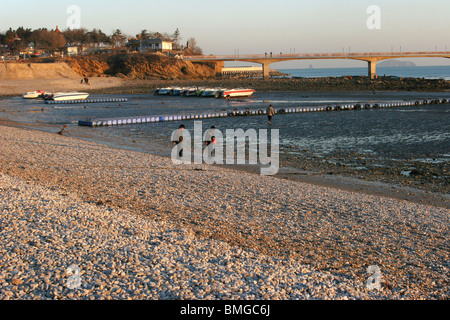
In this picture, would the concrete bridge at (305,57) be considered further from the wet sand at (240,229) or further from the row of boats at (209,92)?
the wet sand at (240,229)

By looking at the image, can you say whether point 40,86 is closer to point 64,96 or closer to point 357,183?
point 64,96

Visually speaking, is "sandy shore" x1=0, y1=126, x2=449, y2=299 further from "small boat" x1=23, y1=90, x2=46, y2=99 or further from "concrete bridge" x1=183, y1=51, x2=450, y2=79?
"concrete bridge" x1=183, y1=51, x2=450, y2=79

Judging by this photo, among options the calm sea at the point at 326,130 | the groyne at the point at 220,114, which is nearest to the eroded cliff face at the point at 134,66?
the calm sea at the point at 326,130

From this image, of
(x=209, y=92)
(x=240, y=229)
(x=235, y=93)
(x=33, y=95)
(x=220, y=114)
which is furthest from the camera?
(x=209, y=92)

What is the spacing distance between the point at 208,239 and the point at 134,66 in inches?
4109

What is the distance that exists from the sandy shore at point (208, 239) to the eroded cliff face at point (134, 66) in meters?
93.9

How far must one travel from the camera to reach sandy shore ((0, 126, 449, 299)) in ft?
23.1

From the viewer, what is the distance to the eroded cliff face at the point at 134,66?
345ft

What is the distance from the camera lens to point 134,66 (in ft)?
357

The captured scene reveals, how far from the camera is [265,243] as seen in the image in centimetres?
905

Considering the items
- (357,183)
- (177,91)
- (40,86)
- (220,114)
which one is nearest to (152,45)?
(40,86)
